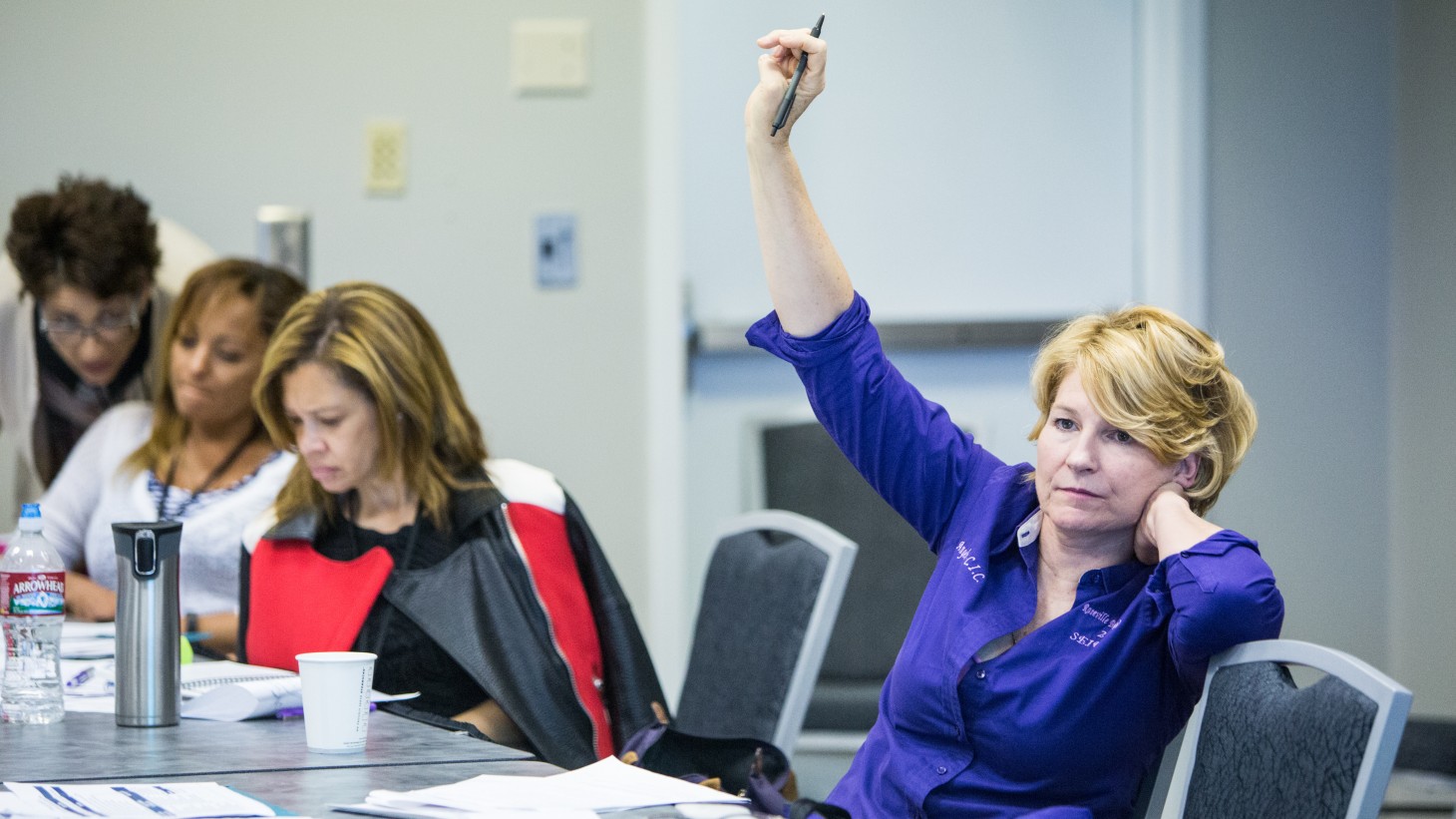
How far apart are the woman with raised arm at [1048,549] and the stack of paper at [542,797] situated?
13.7 inches

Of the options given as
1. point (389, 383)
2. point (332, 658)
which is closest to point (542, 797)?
point (332, 658)

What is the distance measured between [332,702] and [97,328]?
67.8 inches

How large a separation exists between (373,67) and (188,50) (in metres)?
0.42

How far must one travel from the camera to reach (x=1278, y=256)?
3.36 m

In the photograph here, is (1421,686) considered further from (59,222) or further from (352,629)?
(59,222)

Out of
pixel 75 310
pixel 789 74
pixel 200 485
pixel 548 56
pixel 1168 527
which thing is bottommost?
pixel 200 485

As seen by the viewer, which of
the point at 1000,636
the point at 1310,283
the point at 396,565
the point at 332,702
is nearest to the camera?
the point at 332,702

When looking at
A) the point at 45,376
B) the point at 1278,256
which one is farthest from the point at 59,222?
the point at 1278,256

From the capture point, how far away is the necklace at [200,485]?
2.60 metres

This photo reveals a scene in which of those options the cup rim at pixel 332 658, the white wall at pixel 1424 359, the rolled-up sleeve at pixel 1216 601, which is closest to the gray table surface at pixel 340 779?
the cup rim at pixel 332 658

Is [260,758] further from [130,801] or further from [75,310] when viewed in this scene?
[75,310]

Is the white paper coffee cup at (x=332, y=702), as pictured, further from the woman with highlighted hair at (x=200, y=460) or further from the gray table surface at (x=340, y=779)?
the woman with highlighted hair at (x=200, y=460)

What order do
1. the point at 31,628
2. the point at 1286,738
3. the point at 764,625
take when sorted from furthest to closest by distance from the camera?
the point at 764,625
the point at 31,628
the point at 1286,738

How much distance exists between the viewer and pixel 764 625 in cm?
199
